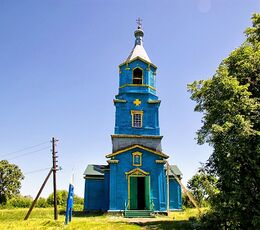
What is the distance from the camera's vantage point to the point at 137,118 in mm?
28484

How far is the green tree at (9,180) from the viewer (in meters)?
61.2

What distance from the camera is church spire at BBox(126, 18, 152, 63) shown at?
30877 millimetres

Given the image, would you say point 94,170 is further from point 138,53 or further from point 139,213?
point 138,53

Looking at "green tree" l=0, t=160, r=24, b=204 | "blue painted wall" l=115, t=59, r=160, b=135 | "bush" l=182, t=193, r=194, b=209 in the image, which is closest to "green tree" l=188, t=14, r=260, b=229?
"blue painted wall" l=115, t=59, r=160, b=135

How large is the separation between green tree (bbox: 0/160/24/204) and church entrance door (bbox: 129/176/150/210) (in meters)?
43.3

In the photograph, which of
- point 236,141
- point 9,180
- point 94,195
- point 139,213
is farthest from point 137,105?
point 9,180

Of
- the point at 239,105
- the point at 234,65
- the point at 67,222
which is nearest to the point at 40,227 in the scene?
the point at 67,222

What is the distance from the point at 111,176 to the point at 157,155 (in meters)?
4.44

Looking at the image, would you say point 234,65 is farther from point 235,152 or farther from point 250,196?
point 250,196

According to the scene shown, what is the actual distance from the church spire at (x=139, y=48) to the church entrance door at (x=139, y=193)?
1172 centimetres

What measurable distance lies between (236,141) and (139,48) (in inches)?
751

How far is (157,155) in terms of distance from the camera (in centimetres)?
2675

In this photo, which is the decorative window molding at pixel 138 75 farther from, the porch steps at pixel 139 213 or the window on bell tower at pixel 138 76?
the porch steps at pixel 139 213

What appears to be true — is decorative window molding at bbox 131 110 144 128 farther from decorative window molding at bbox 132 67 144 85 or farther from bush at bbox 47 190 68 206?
bush at bbox 47 190 68 206
